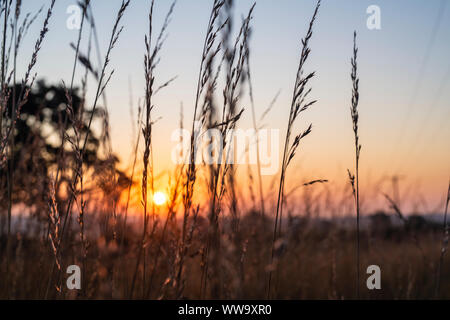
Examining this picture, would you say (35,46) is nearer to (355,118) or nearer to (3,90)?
(3,90)

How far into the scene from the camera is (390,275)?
4090mm

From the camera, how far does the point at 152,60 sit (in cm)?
135

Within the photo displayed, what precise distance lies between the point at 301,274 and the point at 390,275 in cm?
98

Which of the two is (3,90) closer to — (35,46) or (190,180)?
(35,46)

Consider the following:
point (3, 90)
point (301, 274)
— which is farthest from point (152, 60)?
point (301, 274)

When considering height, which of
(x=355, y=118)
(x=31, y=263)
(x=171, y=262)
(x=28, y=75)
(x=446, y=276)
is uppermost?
(x=28, y=75)

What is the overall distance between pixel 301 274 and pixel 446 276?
7.75ft
